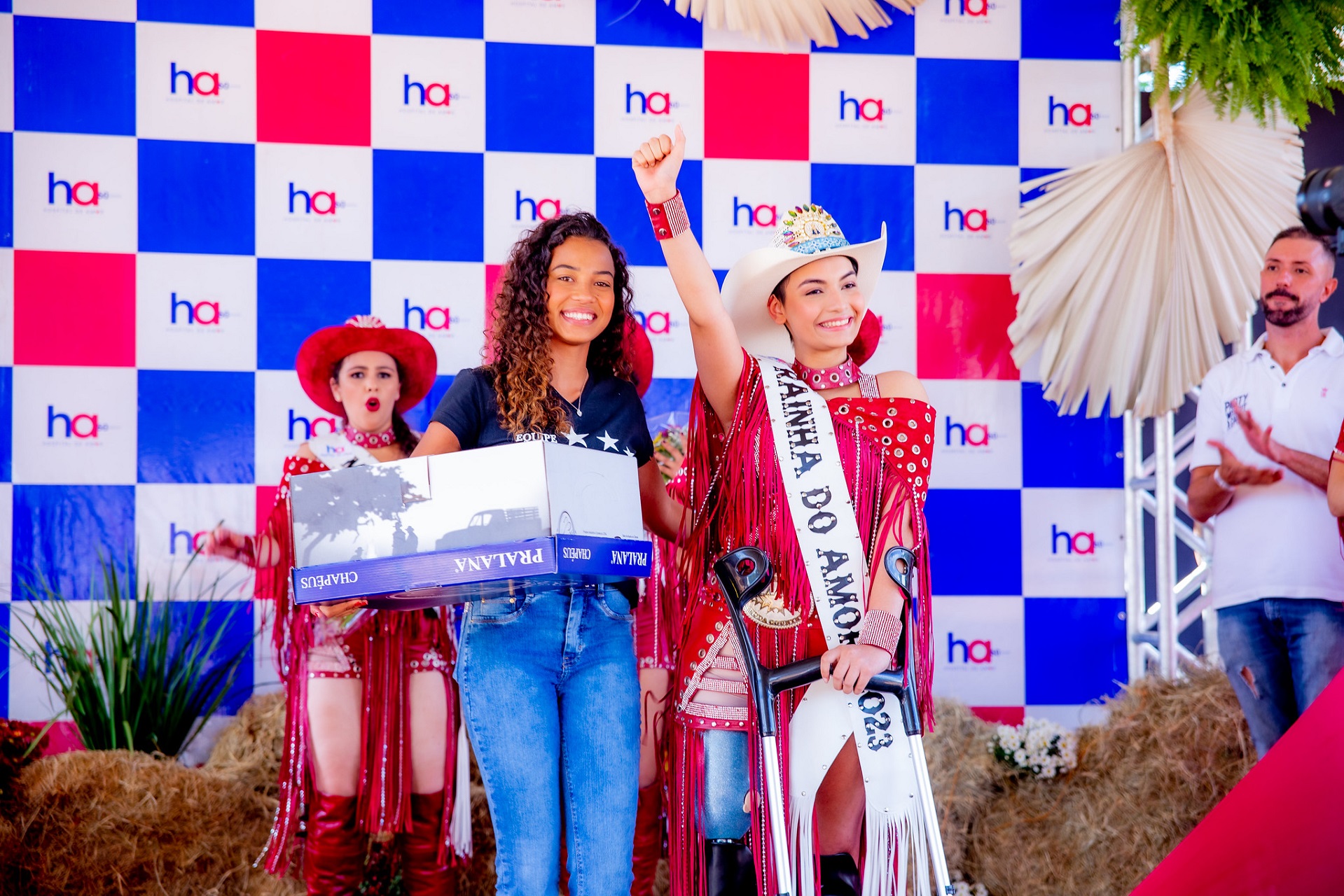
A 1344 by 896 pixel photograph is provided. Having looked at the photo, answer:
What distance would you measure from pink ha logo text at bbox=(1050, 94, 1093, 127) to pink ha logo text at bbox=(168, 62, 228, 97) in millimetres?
2751

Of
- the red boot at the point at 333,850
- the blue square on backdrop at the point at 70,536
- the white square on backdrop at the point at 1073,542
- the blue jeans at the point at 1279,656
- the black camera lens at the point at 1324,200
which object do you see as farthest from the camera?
the white square on backdrop at the point at 1073,542

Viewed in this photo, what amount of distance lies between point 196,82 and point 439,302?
103 centimetres

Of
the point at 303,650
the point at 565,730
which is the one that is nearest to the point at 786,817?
the point at 565,730

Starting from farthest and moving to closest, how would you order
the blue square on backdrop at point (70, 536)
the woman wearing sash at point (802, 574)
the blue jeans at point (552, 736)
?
the blue square on backdrop at point (70, 536) → the woman wearing sash at point (802, 574) → the blue jeans at point (552, 736)

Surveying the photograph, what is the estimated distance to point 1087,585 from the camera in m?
3.87

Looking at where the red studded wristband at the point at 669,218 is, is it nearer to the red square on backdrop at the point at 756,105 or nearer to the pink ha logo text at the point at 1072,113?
the red square on backdrop at the point at 756,105

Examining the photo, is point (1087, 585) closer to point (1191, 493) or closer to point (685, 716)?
point (1191, 493)

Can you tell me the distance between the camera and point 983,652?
12.6ft

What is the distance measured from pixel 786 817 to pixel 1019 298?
7.22 ft

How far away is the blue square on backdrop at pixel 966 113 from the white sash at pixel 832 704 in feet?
6.66

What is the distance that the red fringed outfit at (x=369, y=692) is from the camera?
2859 millimetres

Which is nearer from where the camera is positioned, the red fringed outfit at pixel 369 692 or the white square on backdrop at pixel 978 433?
the red fringed outfit at pixel 369 692

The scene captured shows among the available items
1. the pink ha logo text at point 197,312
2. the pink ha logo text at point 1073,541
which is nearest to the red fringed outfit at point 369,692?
the pink ha logo text at point 197,312

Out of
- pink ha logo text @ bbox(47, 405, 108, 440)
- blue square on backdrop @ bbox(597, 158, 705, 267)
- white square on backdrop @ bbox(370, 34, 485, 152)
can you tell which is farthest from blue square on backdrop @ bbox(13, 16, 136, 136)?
blue square on backdrop @ bbox(597, 158, 705, 267)
